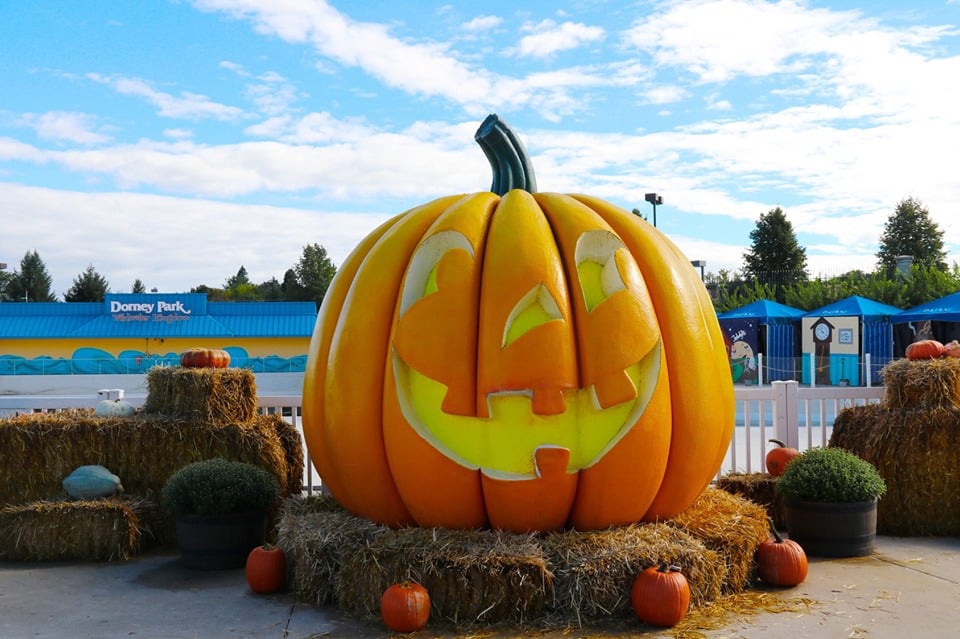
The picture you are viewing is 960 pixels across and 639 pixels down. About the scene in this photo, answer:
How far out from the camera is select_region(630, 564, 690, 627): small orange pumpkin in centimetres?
393

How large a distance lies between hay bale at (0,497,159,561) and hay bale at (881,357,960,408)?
551cm

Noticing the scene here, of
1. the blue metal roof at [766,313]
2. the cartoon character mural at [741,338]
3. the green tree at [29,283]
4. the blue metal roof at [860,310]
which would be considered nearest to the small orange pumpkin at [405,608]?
the blue metal roof at [860,310]

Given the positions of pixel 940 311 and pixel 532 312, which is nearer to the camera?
pixel 532 312

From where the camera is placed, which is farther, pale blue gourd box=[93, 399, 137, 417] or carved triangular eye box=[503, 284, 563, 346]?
pale blue gourd box=[93, 399, 137, 417]

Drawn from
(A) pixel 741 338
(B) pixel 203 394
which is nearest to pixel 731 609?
(B) pixel 203 394

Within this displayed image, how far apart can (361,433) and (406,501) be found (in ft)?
1.40

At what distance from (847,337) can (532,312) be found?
24.5 m

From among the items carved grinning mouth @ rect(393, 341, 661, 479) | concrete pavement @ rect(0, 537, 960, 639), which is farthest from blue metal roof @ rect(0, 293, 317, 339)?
carved grinning mouth @ rect(393, 341, 661, 479)

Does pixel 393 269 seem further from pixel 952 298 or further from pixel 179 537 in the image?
pixel 952 298

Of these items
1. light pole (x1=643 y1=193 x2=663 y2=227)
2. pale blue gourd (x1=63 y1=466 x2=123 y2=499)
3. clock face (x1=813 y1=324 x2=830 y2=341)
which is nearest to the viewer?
pale blue gourd (x1=63 y1=466 x2=123 y2=499)

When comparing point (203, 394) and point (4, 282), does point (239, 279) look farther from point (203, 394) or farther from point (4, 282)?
point (203, 394)

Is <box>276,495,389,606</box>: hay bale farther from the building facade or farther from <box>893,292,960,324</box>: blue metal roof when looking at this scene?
the building facade

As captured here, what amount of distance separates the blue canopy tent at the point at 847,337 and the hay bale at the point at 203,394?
801 inches

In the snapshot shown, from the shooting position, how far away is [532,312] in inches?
168
